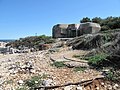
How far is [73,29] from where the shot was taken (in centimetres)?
3378

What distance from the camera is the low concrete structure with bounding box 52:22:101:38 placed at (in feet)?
103

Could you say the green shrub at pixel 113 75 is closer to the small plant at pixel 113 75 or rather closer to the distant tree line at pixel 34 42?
the small plant at pixel 113 75

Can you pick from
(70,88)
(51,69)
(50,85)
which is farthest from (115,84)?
(51,69)

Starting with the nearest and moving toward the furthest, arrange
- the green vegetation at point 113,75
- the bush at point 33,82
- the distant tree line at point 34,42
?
the bush at point 33,82, the green vegetation at point 113,75, the distant tree line at point 34,42

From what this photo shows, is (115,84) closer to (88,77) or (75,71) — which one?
(88,77)

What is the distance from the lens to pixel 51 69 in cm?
811

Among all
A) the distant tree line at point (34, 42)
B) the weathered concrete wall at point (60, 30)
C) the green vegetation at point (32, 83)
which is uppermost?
the weathered concrete wall at point (60, 30)

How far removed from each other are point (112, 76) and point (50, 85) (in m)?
1.89

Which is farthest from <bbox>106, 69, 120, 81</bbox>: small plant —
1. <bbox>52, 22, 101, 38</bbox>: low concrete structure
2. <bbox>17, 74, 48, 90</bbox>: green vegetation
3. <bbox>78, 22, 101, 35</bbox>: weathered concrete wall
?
<bbox>52, 22, 101, 38</bbox>: low concrete structure

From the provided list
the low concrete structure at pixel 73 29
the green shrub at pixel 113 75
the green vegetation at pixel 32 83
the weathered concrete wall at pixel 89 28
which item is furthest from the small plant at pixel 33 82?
the low concrete structure at pixel 73 29

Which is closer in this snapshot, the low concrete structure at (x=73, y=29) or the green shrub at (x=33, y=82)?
the green shrub at (x=33, y=82)

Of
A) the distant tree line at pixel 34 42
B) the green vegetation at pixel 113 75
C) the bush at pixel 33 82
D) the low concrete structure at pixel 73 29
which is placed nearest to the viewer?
the bush at pixel 33 82

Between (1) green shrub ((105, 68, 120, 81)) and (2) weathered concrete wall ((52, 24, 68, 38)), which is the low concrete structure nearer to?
(2) weathered concrete wall ((52, 24, 68, 38))

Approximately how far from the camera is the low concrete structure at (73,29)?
103 ft
